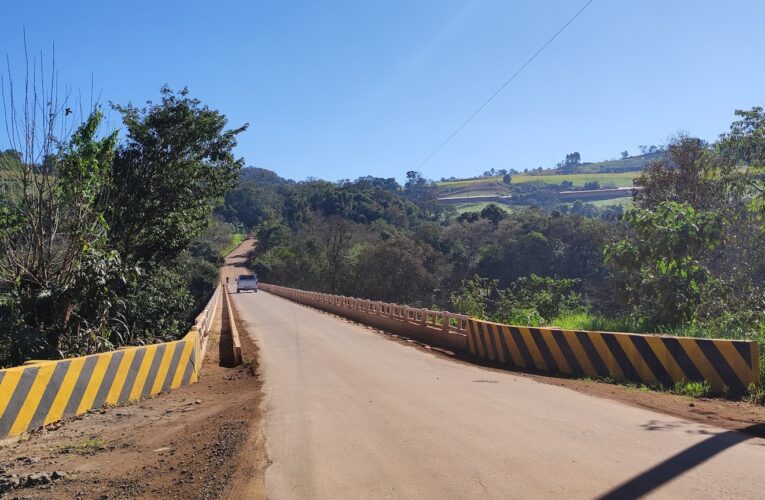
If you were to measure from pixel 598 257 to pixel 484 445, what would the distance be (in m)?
42.8

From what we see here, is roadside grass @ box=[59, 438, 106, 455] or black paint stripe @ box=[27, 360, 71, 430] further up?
black paint stripe @ box=[27, 360, 71, 430]

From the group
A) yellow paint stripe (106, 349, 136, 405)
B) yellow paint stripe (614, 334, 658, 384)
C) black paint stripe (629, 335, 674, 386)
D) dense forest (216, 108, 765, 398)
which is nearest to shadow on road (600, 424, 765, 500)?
black paint stripe (629, 335, 674, 386)

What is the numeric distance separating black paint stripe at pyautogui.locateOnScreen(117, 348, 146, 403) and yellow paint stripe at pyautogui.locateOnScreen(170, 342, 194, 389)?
1173mm

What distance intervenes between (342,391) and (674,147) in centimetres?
2347

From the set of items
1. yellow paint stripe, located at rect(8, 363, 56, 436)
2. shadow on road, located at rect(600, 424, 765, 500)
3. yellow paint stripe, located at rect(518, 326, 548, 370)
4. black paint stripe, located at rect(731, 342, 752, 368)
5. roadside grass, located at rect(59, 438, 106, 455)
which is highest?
black paint stripe, located at rect(731, 342, 752, 368)

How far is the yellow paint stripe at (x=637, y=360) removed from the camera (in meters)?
10.3

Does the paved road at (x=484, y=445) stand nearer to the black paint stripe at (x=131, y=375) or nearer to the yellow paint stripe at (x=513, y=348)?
the black paint stripe at (x=131, y=375)

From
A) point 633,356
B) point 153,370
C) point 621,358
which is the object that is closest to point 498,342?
point 621,358

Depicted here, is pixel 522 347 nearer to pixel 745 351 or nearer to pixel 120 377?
pixel 745 351

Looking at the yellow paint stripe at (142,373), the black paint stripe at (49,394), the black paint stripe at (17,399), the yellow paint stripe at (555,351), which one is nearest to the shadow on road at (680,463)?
the yellow paint stripe at (555,351)

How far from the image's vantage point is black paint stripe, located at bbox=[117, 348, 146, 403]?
9.68m

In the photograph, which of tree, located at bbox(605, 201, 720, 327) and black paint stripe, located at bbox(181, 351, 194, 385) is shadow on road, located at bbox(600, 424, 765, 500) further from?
black paint stripe, located at bbox(181, 351, 194, 385)

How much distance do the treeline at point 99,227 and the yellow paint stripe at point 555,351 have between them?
912 centimetres

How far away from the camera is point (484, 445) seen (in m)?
6.17
